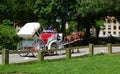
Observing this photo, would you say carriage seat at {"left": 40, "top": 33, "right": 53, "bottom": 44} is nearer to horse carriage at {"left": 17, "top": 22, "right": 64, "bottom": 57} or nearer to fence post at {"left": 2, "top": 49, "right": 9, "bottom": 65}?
horse carriage at {"left": 17, "top": 22, "right": 64, "bottom": 57}

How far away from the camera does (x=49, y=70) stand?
55.6 ft

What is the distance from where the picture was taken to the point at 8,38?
34594 mm

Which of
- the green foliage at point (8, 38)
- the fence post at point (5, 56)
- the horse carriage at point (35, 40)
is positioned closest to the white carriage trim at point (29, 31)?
the horse carriage at point (35, 40)

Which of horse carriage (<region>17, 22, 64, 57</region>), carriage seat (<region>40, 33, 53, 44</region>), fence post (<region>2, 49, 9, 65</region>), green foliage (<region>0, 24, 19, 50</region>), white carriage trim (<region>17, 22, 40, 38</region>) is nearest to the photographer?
fence post (<region>2, 49, 9, 65</region>)

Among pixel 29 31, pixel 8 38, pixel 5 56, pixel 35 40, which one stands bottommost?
pixel 5 56

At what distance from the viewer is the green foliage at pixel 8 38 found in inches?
1337

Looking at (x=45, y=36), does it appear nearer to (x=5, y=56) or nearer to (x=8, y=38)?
(x=8, y=38)

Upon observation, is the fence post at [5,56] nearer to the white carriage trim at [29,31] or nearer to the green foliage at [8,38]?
the white carriage trim at [29,31]

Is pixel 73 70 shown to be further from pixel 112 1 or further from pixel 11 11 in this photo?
pixel 11 11

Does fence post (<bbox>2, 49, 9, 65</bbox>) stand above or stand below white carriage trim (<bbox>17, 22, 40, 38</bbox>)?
below

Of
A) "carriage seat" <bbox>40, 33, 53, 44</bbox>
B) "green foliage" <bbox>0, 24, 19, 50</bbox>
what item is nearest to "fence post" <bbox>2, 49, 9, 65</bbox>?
"carriage seat" <bbox>40, 33, 53, 44</bbox>

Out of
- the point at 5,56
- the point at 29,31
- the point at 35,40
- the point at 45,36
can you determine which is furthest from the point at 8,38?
the point at 5,56

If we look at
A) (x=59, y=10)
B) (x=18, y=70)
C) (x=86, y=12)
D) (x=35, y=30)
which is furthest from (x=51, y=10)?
(x=18, y=70)

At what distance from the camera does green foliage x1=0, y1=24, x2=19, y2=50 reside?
34.0m
